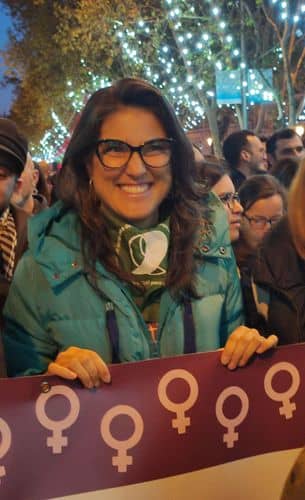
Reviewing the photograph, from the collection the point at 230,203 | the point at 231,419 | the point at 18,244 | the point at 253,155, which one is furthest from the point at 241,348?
the point at 253,155

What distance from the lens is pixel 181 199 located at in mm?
2377

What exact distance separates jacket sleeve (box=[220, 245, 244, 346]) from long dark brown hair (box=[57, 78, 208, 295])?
0.53 ft

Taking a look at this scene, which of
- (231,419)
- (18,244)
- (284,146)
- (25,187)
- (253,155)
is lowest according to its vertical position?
(231,419)

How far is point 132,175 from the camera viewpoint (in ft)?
7.34

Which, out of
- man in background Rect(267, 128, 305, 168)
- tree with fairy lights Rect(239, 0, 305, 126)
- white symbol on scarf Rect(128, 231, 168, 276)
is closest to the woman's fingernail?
white symbol on scarf Rect(128, 231, 168, 276)

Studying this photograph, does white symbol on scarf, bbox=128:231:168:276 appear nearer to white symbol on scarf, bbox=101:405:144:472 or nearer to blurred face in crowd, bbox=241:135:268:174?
white symbol on scarf, bbox=101:405:144:472

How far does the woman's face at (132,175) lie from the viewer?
224 cm

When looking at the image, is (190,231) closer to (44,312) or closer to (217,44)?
(44,312)

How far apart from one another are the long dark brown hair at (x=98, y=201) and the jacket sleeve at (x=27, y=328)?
195 mm

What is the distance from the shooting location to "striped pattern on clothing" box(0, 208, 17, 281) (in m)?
3.00

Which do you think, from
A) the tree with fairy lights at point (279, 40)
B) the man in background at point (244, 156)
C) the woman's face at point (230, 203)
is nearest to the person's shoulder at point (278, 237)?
the woman's face at point (230, 203)

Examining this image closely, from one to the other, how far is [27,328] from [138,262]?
1.43 ft

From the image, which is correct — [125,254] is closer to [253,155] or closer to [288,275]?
[288,275]

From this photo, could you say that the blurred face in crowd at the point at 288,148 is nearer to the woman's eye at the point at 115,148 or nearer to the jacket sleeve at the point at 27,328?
the woman's eye at the point at 115,148
